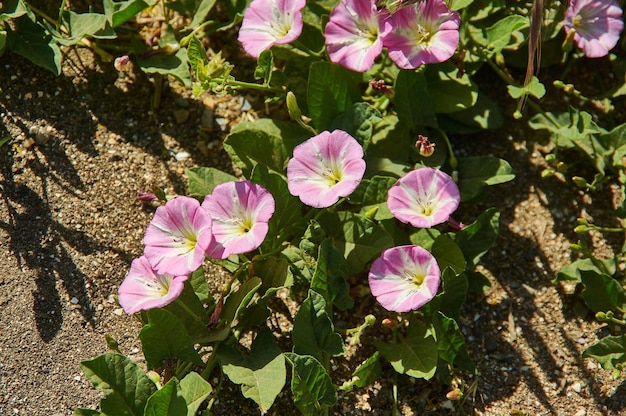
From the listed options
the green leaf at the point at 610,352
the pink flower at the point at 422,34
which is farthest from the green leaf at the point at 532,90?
the green leaf at the point at 610,352

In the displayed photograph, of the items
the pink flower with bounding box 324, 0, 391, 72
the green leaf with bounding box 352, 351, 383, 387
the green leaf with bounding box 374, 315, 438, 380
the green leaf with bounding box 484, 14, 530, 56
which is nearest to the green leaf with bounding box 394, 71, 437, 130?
the pink flower with bounding box 324, 0, 391, 72

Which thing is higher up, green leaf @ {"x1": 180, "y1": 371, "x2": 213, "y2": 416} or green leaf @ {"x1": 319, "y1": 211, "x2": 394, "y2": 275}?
green leaf @ {"x1": 319, "y1": 211, "x2": 394, "y2": 275}

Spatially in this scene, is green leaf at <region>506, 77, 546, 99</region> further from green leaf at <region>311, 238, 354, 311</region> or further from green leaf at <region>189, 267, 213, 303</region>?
green leaf at <region>189, 267, 213, 303</region>

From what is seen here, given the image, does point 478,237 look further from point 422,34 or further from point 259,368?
point 259,368

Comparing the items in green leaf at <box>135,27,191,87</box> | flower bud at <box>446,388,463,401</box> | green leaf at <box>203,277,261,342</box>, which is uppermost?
green leaf at <box>135,27,191,87</box>

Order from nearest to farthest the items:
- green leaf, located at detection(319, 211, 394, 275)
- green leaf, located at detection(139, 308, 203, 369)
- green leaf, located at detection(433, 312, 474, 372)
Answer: green leaf, located at detection(139, 308, 203, 369) → green leaf, located at detection(433, 312, 474, 372) → green leaf, located at detection(319, 211, 394, 275)

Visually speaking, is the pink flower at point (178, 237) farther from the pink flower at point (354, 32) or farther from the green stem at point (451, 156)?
the green stem at point (451, 156)
